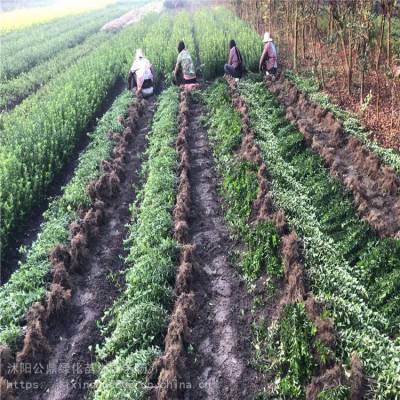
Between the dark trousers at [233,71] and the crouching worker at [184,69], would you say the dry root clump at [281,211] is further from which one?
the crouching worker at [184,69]

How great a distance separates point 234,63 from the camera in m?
13.3

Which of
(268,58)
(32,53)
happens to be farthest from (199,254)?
(32,53)

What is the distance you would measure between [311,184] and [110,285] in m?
3.75

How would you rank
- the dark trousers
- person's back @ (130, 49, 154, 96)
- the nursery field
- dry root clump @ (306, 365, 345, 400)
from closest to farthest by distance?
dry root clump @ (306, 365, 345, 400), the nursery field, person's back @ (130, 49, 154, 96), the dark trousers

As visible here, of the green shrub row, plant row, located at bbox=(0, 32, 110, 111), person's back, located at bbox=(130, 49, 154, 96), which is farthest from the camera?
plant row, located at bbox=(0, 32, 110, 111)

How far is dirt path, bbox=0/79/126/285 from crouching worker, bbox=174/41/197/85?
10.8 ft

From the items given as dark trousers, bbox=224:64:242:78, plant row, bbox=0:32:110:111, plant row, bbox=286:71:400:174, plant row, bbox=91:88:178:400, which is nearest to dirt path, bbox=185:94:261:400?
plant row, bbox=91:88:178:400

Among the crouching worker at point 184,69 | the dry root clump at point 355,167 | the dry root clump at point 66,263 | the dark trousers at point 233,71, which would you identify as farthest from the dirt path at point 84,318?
the dark trousers at point 233,71

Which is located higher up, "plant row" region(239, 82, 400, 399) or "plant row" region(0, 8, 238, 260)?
"plant row" region(0, 8, 238, 260)

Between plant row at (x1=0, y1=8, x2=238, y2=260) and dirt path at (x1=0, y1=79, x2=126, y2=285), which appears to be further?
plant row at (x1=0, y1=8, x2=238, y2=260)

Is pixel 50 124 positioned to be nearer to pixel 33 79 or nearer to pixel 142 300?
pixel 142 300

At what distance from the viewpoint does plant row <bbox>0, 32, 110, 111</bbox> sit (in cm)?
1454

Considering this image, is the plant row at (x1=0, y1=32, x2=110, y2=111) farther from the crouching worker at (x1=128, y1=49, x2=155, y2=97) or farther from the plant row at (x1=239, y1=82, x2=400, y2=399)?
the plant row at (x1=239, y1=82, x2=400, y2=399)

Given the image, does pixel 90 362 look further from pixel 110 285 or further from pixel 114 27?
pixel 114 27
